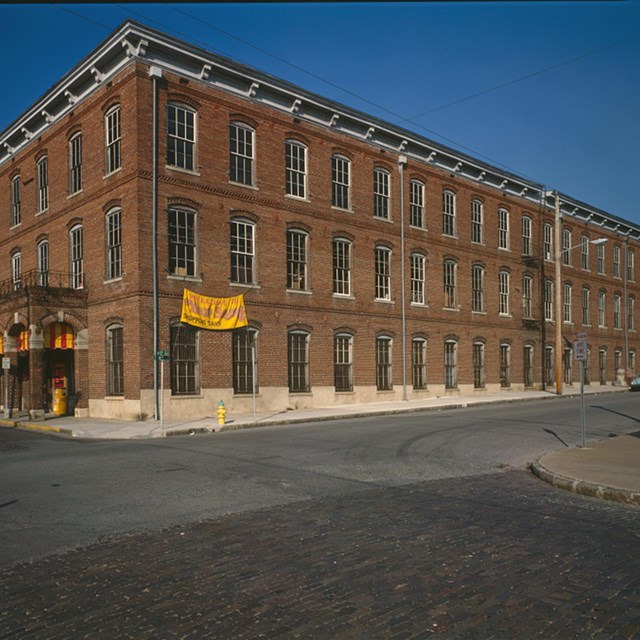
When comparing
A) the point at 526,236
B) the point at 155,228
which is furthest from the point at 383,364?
the point at 526,236

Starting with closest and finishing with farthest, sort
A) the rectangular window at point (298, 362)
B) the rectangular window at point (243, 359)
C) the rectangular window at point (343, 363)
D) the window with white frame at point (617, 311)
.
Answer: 1. the rectangular window at point (243, 359)
2. the rectangular window at point (298, 362)
3. the rectangular window at point (343, 363)
4. the window with white frame at point (617, 311)

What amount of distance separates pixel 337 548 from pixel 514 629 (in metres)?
2.26

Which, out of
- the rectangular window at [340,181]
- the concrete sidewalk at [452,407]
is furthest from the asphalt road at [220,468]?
the rectangular window at [340,181]

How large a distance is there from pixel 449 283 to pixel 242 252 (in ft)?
44.4

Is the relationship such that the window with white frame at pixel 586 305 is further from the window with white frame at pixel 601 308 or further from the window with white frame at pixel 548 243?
the window with white frame at pixel 548 243

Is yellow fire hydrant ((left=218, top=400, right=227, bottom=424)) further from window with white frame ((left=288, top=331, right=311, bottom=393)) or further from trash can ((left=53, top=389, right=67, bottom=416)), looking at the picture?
trash can ((left=53, top=389, right=67, bottom=416))

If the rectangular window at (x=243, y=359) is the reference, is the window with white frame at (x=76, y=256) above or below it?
above

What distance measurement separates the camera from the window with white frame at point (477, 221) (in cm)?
3759

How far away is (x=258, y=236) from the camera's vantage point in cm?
2683

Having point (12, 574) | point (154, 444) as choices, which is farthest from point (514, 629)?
point (154, 444)

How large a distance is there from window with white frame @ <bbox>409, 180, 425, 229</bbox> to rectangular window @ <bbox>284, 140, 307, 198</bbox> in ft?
22.9

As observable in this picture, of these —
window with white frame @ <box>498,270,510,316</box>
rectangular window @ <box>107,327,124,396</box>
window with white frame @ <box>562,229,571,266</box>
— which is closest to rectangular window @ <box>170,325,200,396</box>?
rectangular window @ <box>107,327,124,396</box>

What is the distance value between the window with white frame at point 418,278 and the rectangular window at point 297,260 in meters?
7.15

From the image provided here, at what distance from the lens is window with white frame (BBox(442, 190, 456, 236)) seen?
35750mm
